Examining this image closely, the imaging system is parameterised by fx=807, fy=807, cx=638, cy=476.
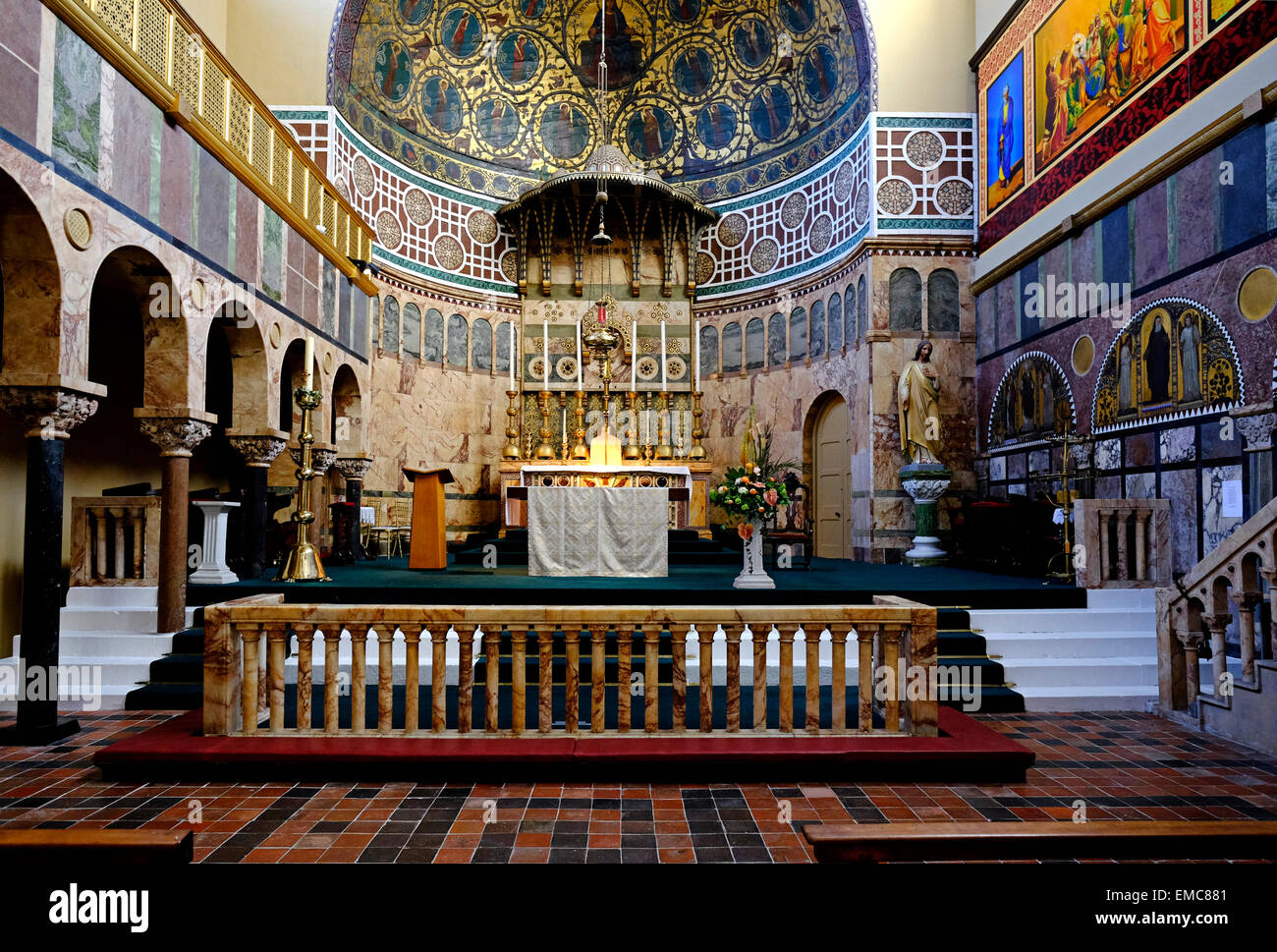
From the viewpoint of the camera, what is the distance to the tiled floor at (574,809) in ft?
11.5

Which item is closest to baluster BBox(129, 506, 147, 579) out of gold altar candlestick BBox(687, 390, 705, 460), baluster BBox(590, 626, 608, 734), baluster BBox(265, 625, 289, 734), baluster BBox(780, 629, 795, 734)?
baluster BBox(265, 625, 289, 734)

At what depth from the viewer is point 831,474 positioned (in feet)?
46.0

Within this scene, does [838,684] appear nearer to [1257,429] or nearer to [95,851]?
[95,851]

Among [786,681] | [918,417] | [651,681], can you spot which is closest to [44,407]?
[651,681]

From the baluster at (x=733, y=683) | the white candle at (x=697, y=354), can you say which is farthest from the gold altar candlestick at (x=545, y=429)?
the baluster at (x=733, y=683)

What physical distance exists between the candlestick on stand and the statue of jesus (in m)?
6.39

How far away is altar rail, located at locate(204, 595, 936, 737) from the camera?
179 inches

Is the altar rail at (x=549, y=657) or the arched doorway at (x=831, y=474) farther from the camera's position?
the arched doorway at (x=831, y=474)

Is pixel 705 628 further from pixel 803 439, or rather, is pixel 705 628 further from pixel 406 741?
pixel 803 439

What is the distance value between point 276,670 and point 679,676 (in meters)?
2.33

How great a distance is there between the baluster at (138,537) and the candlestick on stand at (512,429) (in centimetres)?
695

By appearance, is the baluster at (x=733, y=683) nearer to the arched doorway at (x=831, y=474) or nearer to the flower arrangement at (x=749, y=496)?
the flower arrangement at (x=749, y=496)

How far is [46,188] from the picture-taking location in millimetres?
5219
